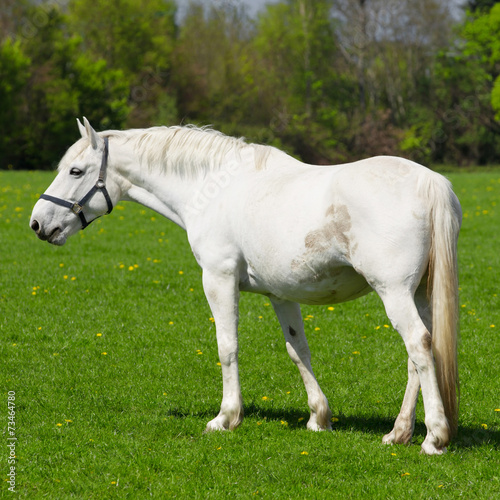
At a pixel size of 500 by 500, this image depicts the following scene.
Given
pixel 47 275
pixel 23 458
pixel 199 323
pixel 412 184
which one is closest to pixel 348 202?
pixel 412 184

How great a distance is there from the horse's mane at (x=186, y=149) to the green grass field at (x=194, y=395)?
6.82ft

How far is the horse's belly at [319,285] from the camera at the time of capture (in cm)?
442

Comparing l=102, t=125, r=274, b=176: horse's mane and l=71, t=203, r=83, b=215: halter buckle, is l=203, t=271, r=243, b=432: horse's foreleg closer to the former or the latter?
l=102, t=125, r=274, b=176: horse's mane

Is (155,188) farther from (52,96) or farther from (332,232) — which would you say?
(52,96)

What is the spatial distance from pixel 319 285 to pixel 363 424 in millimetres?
1466

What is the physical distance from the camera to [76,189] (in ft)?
17.3

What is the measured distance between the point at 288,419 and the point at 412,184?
7.84ft

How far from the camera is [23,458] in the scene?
14.7 ft

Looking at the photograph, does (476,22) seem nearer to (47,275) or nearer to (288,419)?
(47,275)

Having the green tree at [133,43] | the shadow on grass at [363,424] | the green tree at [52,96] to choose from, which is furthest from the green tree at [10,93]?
the shadow on grass at [363,424]

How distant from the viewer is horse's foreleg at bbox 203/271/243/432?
491 centimetres

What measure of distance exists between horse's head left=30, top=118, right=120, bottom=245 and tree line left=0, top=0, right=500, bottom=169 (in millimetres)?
33836

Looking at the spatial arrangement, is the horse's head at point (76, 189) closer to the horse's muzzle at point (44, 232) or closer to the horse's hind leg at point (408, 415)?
the horse's muzzle at point (44, 232)

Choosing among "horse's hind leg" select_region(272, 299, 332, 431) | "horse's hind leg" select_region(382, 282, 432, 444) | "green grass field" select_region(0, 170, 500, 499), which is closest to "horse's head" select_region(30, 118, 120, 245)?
"green grass field" select_region(0, 170, 500, 499)
